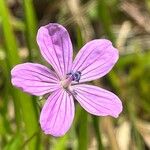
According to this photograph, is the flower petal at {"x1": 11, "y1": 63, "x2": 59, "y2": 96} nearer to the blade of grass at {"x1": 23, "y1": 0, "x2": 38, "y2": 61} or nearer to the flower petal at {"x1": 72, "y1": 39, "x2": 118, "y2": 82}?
the flower petal at {"x1": 72, "y1": 39, "x2": 118, "y2": 82}

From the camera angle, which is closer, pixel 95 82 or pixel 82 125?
pixel 82 125

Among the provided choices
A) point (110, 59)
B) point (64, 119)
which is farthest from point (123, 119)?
point (64, 119)

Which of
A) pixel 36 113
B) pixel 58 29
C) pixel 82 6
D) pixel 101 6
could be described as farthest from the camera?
pixel 82 6

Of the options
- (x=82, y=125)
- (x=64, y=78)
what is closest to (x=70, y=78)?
(x=64, y=78)

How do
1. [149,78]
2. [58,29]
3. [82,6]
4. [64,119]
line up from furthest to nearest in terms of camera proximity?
[82,6], [149,78], [58,29], [64,119]

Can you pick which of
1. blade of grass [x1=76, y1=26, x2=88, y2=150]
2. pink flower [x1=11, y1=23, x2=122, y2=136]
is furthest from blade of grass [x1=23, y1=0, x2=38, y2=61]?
pink flower [x1=11, y1=23, x2=122, y2=136]

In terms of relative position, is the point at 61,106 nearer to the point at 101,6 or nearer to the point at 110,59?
the point at 110,59

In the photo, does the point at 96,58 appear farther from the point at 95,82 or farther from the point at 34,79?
the point at 95,82
